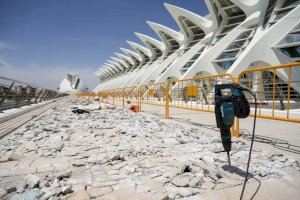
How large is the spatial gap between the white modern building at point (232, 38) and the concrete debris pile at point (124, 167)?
1620 cm

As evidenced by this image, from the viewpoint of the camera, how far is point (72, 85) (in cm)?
10738

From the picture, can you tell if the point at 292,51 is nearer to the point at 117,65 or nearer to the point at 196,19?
the point at 196,19

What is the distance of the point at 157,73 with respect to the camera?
151 feet

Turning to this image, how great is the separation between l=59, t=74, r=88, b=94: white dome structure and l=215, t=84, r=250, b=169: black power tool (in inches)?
4258

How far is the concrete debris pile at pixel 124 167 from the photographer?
2.54 meters

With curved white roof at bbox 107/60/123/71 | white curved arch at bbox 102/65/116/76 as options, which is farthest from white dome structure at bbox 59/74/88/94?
curved white roof at bbox 107/60/123/71

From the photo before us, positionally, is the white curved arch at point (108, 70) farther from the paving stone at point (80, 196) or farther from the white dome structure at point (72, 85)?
the paving stone at point (80, 196)

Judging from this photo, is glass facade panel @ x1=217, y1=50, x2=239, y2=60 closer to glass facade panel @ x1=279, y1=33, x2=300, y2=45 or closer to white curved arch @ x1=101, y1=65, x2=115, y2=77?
glass facade panel @ x1=279, y1=33, x2=300, y2=45

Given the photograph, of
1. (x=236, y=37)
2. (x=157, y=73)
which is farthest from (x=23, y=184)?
(x=157, y=73)

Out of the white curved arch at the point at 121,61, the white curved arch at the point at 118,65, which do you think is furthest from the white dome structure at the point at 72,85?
the white curved arch at the point at 121,61

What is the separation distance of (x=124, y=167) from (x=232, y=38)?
29.6m

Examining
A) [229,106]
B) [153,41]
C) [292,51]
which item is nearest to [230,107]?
[229,106]

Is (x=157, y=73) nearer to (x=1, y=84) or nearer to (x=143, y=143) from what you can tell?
(x=1, y=84)

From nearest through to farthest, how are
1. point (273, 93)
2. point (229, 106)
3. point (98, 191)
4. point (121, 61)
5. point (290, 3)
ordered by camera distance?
point (98, 191), point (229, 106), point (273, 93), point (290, 3), point (121, 61)
